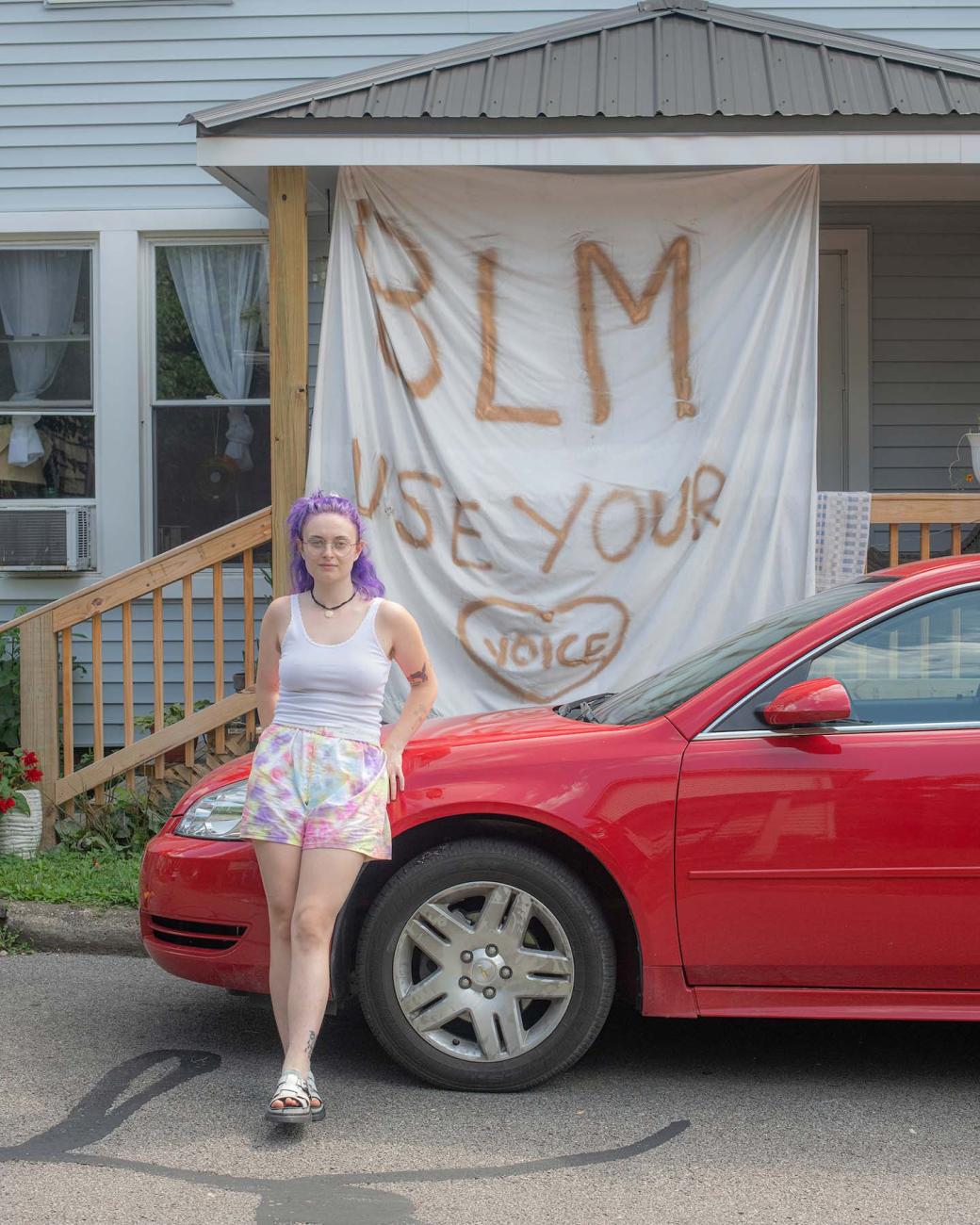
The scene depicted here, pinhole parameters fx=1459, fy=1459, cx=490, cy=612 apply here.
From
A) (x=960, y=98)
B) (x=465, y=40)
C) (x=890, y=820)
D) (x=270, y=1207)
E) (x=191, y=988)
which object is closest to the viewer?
(x=270, y=1207)

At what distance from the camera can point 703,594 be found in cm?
699

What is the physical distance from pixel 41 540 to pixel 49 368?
45.5 inches

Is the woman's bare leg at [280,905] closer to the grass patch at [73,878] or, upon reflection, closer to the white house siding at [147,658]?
the grass patch at [73,878]

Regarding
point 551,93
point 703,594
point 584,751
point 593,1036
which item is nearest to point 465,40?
point 551,93

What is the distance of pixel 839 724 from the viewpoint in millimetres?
4281

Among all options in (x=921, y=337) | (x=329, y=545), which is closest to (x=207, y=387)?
(x=921, y=337)

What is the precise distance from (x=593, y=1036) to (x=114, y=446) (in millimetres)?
6014

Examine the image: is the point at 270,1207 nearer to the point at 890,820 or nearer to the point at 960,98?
the point at 890,820

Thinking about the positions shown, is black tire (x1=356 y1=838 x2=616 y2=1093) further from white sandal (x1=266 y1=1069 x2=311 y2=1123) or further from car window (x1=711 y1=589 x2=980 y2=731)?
car window (x1=711 y1=589 x2=980 y2=731)

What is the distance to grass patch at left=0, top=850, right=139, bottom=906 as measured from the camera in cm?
636

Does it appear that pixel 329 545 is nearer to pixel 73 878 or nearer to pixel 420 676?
pixel 420 676

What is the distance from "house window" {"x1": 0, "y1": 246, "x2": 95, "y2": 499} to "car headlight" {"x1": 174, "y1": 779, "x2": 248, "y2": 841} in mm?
5163

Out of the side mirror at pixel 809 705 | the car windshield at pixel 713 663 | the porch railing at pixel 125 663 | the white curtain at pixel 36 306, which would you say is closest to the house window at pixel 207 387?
the white curtain at pixel 36 306

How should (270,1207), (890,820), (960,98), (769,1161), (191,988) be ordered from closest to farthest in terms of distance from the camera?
1. (270,1207)
2. (769,1161)
3. (890,820)
4. (191,988)
5. (960,98)
